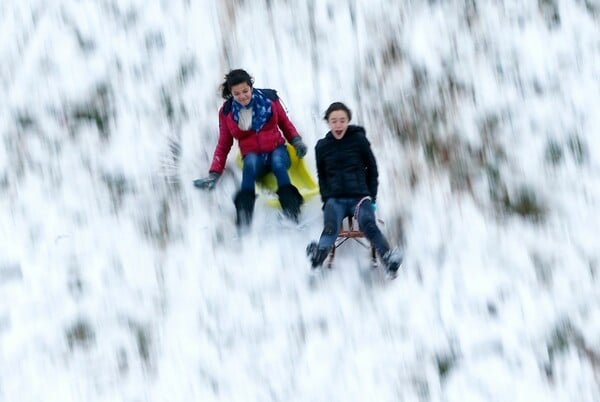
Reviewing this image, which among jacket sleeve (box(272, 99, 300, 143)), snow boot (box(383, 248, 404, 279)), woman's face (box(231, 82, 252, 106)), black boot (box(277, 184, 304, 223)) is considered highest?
woman's face (box(231, 82, 252, 106))

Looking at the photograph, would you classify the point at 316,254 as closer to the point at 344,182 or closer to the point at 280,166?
the point at 344,182

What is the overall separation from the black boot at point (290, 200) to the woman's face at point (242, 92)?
76 cm

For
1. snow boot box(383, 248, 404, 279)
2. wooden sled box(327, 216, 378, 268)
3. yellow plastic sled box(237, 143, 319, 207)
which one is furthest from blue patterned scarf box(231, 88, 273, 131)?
snow boot box(383, 248, 404, 279)

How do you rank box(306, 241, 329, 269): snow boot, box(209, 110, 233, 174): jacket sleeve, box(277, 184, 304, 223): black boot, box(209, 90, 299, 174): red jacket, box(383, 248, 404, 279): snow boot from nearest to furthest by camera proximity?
1. box(383, 248, 404, 279): snow boot
2. box(306, 241, 329, 269): snow boot
3. box(277, 184, 304, 223): black boot
4. box(209, 90, 299, 174): red jacket
5. box(209, 110, 233, 174): jacket sleeve

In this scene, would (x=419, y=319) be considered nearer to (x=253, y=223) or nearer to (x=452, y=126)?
(x=253, y=223)

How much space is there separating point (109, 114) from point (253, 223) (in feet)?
6.10

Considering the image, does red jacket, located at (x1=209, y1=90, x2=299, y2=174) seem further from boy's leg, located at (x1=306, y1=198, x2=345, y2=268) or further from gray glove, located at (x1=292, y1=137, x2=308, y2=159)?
boy's leg, located at (x1=306, y1=198, x2=345, y2=268)

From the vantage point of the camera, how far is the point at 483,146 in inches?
206

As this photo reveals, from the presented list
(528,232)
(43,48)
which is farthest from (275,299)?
(43,48)

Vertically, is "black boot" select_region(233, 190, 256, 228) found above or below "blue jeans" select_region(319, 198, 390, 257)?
above

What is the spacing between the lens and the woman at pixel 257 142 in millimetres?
4855

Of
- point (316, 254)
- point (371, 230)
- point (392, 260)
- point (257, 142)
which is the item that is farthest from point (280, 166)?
point (392, 260)

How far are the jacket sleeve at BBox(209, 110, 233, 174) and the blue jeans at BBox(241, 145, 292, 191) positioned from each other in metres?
0.24

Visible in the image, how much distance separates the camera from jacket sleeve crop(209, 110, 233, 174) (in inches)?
199
